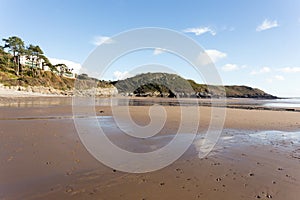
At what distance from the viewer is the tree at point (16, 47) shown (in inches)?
2525

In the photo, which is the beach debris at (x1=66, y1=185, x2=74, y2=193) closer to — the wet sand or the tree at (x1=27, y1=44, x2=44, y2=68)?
the wet sand

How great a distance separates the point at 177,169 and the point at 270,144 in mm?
5423

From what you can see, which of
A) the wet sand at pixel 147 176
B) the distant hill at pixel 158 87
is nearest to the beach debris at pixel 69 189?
the wet sand at pixel 147 176

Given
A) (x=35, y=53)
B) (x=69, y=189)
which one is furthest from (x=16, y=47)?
(x=69, y=189)

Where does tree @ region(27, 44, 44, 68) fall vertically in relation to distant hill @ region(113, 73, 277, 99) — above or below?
above

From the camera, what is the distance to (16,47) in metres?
66.2

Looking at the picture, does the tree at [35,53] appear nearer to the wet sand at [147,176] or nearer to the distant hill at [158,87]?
the distant hill at [158,87]

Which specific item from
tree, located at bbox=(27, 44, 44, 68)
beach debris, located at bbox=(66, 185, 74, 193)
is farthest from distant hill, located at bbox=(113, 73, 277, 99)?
beach debris, located at bbox=(66, 185, 74, 193)

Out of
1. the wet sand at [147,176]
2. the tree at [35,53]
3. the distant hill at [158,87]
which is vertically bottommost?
the wet sand at [147,176]

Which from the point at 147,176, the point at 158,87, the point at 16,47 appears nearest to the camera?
the point at 147,176

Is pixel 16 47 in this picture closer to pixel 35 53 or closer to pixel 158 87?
pixel 35 53

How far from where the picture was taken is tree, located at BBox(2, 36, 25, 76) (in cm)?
6412

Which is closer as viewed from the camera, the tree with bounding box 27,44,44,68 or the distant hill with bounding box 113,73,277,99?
the tree with bounding box 27,44,44,68

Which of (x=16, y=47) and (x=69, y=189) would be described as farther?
(x=16, y=47)
